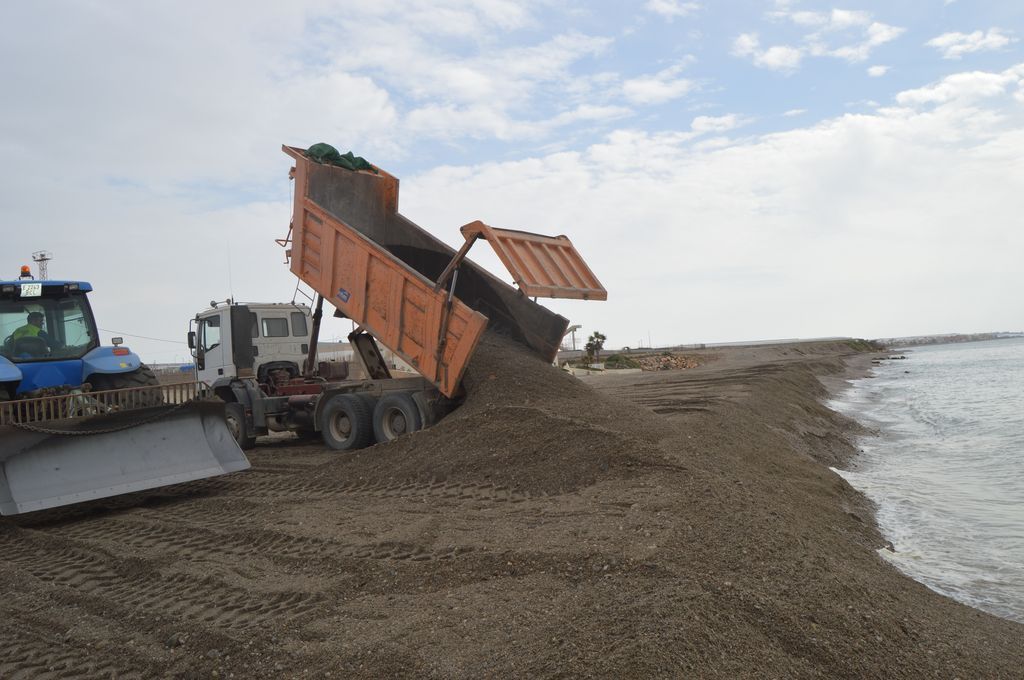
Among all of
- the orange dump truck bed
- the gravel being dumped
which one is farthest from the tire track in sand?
the orange dump truck bed

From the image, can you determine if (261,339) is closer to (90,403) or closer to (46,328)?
(46,328)

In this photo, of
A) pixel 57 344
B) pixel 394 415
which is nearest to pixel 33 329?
pixel 57 344

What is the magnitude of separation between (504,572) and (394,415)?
5765 mm

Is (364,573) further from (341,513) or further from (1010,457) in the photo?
(1010,457)

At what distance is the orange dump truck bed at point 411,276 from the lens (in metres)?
8.84

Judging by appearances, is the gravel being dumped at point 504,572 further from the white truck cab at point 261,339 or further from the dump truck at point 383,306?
the white truck cab at point 261,339

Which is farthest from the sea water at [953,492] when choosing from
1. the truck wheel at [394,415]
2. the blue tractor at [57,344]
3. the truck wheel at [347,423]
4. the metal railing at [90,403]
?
the blue tractor at [57,344]

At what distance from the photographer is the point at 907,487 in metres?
9.19

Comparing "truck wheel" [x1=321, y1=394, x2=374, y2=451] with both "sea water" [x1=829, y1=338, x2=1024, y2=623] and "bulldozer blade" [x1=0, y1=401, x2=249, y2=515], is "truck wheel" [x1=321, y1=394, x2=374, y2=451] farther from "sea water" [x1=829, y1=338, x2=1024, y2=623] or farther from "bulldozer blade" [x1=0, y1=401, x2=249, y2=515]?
"sea water" [x1=829, y1=338, x2=1024, y2=623]

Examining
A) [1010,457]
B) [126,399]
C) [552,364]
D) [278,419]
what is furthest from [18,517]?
[1010,457]

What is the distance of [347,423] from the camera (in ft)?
35.0

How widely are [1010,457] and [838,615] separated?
9088 mm

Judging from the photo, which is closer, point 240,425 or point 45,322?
point 45,322

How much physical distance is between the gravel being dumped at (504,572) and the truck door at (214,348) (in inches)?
170
